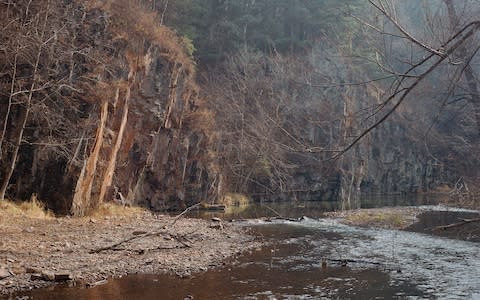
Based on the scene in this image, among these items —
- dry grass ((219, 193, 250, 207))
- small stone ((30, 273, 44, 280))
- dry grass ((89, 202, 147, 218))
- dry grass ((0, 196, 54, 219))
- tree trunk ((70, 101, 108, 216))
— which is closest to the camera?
small stone ((30, 273, 44, 280))

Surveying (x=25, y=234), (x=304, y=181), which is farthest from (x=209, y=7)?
(x=25, y=234)

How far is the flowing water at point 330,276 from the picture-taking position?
927cm

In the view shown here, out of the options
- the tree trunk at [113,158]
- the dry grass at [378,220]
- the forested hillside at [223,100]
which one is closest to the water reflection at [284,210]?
the dry grass at [378,220]

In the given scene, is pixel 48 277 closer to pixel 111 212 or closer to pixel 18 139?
pixel 18 139

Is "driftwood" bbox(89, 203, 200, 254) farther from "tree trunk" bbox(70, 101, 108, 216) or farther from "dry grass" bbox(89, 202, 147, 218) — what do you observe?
"dry grass" bbox(89, 202, 147, 218)

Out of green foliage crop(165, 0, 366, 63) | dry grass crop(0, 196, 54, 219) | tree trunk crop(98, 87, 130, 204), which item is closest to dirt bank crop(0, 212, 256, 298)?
dry grass crop(0, 196, 54, 219)

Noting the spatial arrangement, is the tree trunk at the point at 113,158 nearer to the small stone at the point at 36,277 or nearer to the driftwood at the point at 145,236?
the driftwood at the point at 145,236

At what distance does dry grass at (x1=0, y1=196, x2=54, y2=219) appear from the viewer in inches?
632

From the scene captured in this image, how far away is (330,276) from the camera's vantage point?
1116 centimetres

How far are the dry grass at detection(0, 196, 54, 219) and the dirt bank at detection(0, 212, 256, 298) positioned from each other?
576 millimetres

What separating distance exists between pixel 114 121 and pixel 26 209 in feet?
24.2

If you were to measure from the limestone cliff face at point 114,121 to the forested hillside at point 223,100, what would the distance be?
0.08 meters

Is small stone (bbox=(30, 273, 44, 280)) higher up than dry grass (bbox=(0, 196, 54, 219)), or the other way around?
dry grass (bbox=(0, 196, 54, 219))

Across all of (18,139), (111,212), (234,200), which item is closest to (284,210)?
(234,200)
